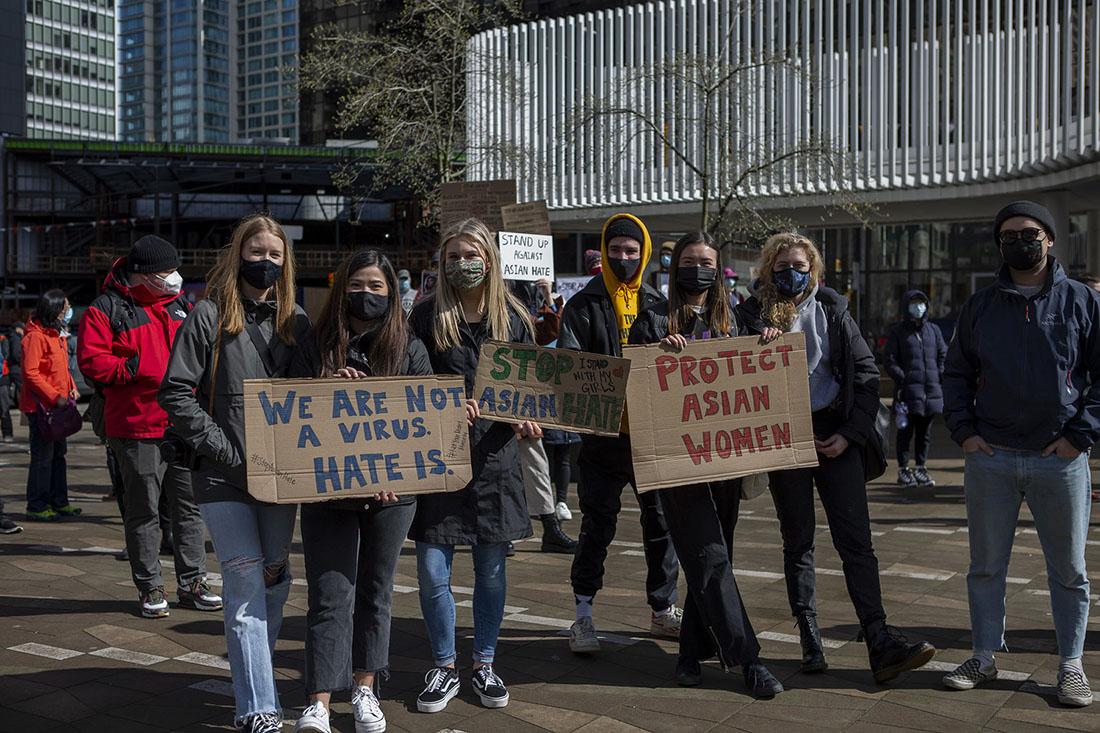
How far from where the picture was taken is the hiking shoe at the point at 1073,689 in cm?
491

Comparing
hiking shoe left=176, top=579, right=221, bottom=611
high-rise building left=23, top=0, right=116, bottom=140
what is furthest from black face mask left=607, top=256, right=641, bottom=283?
high-rise building left=23, top=0, right=116, bottom=140

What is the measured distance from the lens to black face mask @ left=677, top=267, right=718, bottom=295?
17.4 ft

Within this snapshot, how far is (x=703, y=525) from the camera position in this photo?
203 inches

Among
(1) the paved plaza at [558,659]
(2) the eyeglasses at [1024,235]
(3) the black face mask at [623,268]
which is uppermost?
(2) the eyeglasses at [1024,235]

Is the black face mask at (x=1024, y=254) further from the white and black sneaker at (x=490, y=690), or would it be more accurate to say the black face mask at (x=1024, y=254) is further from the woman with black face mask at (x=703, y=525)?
the white and black sneaker at (x=490, y=690)

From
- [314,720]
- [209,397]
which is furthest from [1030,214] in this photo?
[314,720]

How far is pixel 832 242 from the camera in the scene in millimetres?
46219

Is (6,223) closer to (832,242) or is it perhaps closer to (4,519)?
(832,242)

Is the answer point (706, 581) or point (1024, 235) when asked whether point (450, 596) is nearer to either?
point (706, 581)

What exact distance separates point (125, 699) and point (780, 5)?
67.1ft

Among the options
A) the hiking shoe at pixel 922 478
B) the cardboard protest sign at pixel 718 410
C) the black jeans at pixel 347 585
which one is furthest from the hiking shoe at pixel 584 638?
the hiking shoe at pixel 922 478

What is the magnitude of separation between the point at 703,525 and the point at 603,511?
0.73 meters

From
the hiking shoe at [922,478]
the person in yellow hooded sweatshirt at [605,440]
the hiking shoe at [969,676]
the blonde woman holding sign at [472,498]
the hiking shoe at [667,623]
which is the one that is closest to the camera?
the blonde woman holding sign at [472,498]

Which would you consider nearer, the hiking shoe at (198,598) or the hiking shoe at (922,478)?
the hiking shoe at (198,598)
